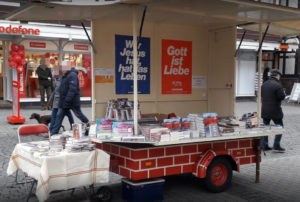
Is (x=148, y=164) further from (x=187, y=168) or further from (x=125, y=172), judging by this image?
(x=187, y=168)

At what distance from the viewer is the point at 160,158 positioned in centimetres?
491

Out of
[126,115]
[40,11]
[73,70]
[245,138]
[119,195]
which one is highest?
[40,11]

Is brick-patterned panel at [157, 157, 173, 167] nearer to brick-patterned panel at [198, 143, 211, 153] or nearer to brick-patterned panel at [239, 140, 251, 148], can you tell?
brick-patterned panel at [198, 143, 211, 153]

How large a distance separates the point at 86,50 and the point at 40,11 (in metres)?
13.5

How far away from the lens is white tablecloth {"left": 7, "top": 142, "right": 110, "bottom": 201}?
13.9ft

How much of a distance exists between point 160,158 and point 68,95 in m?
3.83

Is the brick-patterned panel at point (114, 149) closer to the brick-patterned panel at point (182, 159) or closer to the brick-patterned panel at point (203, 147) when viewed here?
the brick-patterned panel at point (182, 159)

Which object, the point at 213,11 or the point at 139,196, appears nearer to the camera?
the point at 139,196

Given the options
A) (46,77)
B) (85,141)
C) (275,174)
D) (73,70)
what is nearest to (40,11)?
(85,141)

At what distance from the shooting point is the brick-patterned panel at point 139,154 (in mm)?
4688

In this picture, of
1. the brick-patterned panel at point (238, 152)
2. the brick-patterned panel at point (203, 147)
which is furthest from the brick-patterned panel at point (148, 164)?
the brick-patterned panel at point (238, 152)

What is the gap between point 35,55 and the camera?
55.9ft

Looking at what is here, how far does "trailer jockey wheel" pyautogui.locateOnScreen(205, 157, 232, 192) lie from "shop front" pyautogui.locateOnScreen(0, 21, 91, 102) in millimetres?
11701

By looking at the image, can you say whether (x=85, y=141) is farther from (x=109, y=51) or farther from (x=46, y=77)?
(x=46, y=77)
